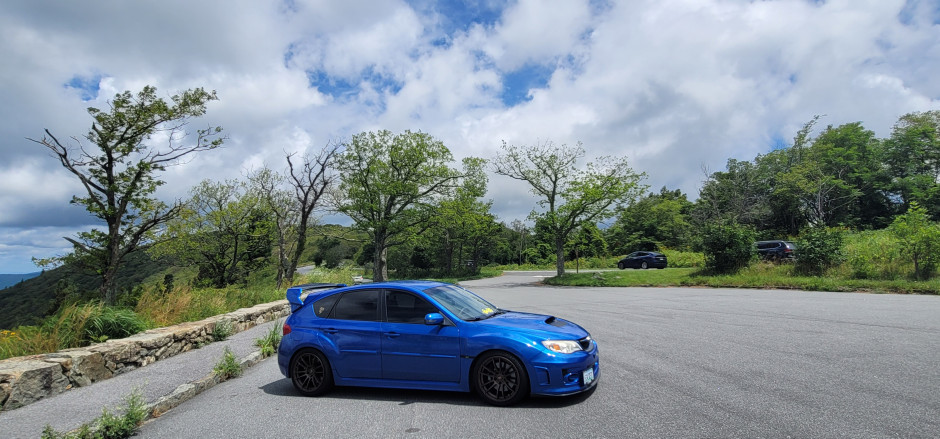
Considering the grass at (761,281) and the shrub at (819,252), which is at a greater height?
the shrub at (819,252)

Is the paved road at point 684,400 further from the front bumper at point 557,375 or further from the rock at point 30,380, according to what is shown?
the rock at point 30,380

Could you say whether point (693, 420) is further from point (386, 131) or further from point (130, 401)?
point (386, 131)

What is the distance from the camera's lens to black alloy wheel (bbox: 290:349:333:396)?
6094 millimetres

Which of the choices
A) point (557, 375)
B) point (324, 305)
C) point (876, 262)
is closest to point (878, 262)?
point (876, 262)

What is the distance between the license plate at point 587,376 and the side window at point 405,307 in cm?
191

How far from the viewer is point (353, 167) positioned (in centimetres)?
3469

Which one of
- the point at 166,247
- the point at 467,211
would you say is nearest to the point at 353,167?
the point at 467,211

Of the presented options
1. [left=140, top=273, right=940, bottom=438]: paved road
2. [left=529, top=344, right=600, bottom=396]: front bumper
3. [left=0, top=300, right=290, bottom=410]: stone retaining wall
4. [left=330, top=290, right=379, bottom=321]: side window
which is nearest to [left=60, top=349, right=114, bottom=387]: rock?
[left=0, top=300, right=290, bottom=410]: stone retaining wall

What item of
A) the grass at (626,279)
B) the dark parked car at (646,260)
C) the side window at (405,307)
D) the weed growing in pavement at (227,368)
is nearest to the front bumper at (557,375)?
the side window at (405,307)

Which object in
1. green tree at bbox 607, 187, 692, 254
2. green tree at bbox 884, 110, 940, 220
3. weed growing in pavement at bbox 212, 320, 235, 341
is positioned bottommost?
weed growing in pavement at bbox 212, 320, 235, 341

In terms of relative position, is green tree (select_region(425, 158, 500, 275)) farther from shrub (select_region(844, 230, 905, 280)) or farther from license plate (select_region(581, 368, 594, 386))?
license plate (select_region(581, 368, 594, 386))

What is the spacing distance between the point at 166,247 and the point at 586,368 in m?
26.6

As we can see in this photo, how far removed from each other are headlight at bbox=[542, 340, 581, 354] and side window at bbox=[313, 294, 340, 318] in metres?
3.03

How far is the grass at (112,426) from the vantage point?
4477mm
